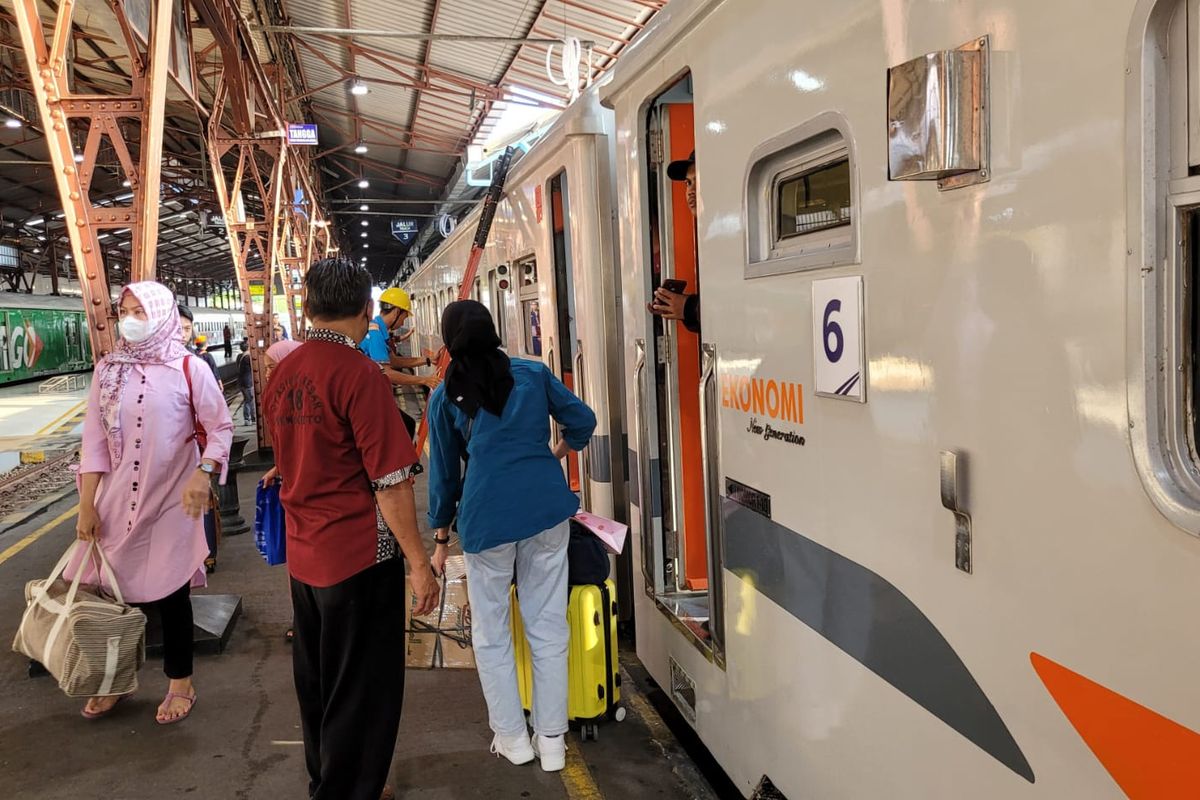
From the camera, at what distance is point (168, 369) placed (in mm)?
3910

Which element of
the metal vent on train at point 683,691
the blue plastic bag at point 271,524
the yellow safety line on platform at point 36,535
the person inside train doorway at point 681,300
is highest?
the person inside train doorway at point 681,300

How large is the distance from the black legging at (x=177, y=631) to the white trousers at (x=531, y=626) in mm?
1492

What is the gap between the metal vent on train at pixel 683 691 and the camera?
10.6ft

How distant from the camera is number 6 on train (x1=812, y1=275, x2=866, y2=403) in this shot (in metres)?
1.95

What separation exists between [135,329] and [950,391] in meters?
3.41

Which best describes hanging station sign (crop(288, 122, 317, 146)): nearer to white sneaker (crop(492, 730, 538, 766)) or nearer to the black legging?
the black legging

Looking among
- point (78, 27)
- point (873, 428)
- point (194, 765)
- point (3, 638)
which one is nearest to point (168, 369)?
point (194, 765)

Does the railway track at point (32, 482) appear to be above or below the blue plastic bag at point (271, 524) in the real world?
below

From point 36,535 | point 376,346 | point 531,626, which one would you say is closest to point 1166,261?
point 531,626

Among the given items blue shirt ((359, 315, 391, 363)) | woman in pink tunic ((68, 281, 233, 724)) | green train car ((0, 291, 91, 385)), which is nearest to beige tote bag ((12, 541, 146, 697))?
woman in pink tunic ((68, 281, 233, 724))

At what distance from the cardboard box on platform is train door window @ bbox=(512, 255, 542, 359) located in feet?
5.29

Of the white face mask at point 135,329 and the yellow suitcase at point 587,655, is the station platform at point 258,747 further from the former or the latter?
the white face mask at point 135,329

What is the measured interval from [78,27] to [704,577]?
1327 cm

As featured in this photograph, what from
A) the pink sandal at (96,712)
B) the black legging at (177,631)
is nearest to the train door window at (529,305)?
the black legging at (177,631)
